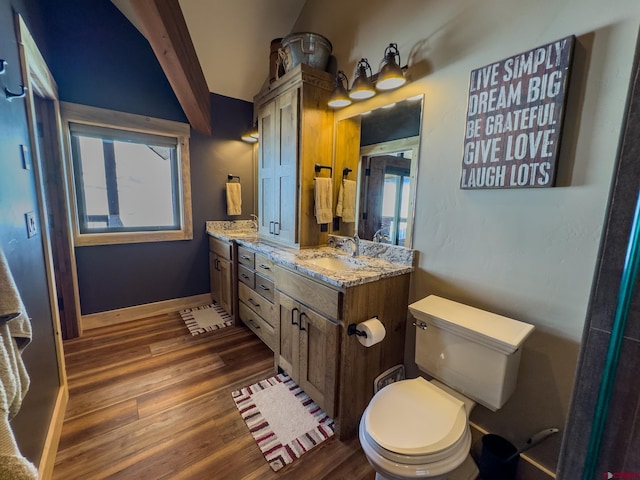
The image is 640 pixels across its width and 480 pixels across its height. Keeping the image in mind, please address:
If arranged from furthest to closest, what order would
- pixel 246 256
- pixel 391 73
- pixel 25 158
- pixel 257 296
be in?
pixel 246 256 < pixel 257 296 < pixel 391 73 < pixel 25 158

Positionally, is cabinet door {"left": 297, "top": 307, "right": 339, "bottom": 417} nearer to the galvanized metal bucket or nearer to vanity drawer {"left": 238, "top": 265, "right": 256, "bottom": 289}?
vanity drawer {"left": 238, "top": 265, "right": 256, "bottom": 289}

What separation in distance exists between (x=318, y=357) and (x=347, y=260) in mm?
684

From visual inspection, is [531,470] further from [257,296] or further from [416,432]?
[257,296]

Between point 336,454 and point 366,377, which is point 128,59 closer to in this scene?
point 366,377

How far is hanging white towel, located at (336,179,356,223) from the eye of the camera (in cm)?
214

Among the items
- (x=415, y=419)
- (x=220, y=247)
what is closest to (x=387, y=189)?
(x=415, y=419)

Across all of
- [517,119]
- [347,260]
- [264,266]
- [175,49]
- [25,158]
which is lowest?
[264,266]

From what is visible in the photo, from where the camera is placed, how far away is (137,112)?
105 inches

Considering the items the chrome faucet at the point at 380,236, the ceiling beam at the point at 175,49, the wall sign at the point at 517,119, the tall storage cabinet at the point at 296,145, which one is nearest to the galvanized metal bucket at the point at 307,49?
the tall storage cabinet at the point at 296,145

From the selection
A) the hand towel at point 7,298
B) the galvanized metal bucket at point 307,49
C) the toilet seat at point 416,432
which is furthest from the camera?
the galvanized metal bucket at point 307,49

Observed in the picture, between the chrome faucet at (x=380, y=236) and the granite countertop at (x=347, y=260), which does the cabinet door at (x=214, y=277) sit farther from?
the chrome faucet at (x=380, y=236)

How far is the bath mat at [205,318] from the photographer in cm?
272

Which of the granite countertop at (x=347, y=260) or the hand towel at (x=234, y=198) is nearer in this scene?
the granite countertop at (x=347, y=260)

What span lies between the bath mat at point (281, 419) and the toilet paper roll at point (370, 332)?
0.64 meters
